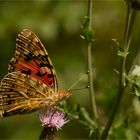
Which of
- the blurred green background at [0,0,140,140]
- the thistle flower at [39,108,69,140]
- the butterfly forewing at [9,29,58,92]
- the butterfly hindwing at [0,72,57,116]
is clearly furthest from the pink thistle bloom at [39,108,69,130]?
the blurred green background at [0,0,140,140]

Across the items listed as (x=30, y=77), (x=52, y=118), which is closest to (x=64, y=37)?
(x=52, y=118)

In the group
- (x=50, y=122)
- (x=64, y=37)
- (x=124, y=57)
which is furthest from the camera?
(x=64, y=37)

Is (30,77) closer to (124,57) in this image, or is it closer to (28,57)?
(28,57)

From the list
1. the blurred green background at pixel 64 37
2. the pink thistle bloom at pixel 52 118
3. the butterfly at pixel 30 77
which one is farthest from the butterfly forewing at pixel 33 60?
the blurred green background at pixel 64 37

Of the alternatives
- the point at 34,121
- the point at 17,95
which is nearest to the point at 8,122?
the point at 34,121

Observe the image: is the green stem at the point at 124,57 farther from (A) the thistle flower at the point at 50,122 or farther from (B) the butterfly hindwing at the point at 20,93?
(B) the butterfly hindwing at the point at 20,93

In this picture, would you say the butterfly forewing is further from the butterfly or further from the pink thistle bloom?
the pink thistle bloom
